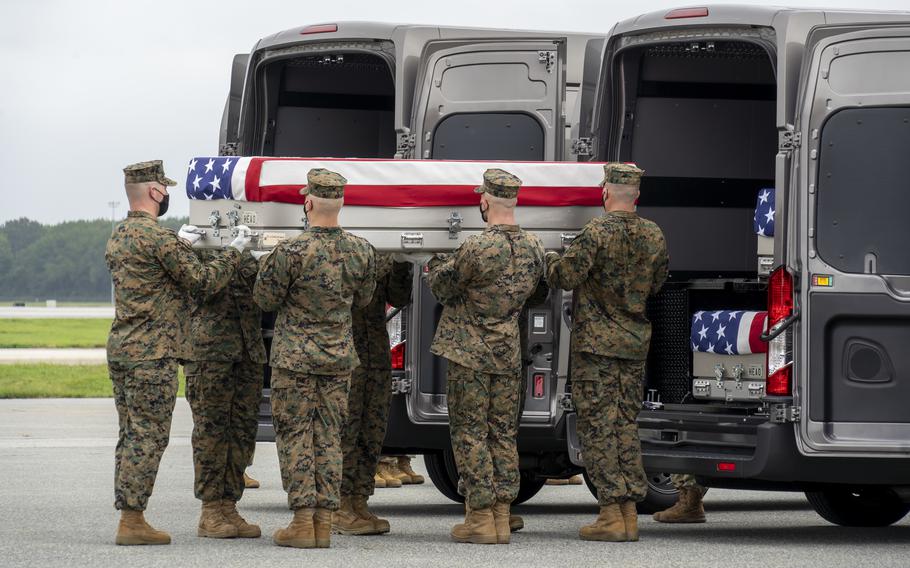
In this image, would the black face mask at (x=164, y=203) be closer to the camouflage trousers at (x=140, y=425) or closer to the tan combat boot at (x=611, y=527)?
the camouflage trousers at (x=140, y=425)

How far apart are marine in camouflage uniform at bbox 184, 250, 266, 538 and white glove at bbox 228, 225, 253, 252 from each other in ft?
0.44

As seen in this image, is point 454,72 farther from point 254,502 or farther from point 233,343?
point 254,502

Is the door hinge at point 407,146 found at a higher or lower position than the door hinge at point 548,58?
lower

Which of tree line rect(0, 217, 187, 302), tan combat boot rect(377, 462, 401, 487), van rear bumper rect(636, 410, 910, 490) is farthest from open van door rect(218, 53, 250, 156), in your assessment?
tree line rect(0, 217, 187, 302)

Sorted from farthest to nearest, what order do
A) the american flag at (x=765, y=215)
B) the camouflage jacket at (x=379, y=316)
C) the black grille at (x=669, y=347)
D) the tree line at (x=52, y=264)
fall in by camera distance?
the tree line at (x=52, y=264), the black grille at (x=669, y=347), the camouflage jacket at (x=379, y=316), the american flag at (x=765, y=215)

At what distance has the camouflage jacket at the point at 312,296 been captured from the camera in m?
7.89

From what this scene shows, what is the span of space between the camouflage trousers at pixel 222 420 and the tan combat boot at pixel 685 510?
2.59 m

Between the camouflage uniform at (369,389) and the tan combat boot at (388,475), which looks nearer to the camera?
the camouflage uniform at (369,389)

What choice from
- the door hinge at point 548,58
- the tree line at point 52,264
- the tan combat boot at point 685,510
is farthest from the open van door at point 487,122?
the tree line at point 52,264

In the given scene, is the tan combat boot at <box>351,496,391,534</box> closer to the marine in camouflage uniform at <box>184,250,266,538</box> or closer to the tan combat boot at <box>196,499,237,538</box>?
the marine in camouflage uniform at <box>184,250,266,538</box>

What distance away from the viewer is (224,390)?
8281 millimetres

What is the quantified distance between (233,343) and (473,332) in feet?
3.97

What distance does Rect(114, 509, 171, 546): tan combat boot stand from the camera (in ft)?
25.8

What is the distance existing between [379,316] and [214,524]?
139cm
